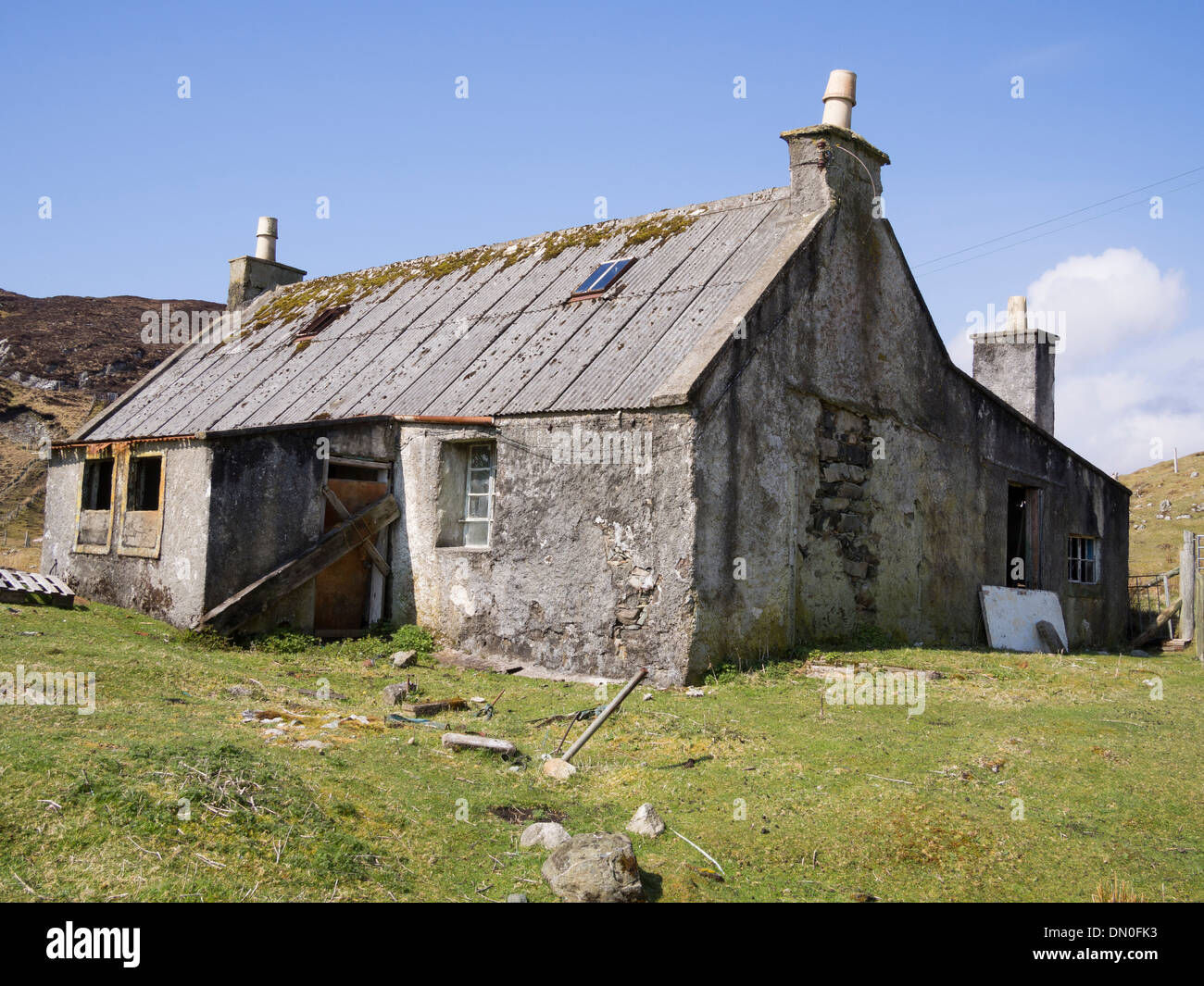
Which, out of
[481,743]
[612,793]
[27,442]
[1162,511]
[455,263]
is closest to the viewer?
[612,793]

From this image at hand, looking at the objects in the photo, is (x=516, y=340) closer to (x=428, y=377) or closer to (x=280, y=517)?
(x=428, y=377)

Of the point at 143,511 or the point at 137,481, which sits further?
the point at 137,481

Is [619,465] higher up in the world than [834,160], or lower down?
lower down

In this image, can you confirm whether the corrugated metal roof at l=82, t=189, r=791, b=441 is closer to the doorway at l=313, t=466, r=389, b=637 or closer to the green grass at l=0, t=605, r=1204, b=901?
the doorway at l=313, t=466, r=389, b=637

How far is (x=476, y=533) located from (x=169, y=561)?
3785mm

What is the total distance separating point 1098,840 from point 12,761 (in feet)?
19.7

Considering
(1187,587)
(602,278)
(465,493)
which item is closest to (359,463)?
(465,493)

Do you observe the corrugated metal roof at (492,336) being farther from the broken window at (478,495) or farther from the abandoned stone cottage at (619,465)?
the broken window at (478,495)

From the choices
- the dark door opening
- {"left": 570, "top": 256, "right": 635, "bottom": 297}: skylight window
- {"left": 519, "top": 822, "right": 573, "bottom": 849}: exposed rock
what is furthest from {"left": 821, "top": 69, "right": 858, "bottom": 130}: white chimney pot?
{"left": 519, "top": 822, "right": 573, "bottom": 849}: exposed rock

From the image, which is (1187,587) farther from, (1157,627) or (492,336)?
(492,336)

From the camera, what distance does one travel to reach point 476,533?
39.8ft

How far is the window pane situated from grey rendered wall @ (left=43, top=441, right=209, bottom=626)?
9.94 feet

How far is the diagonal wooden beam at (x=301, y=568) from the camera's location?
36.9 feet

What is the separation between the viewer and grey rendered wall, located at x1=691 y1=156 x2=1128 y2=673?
33.9ft
